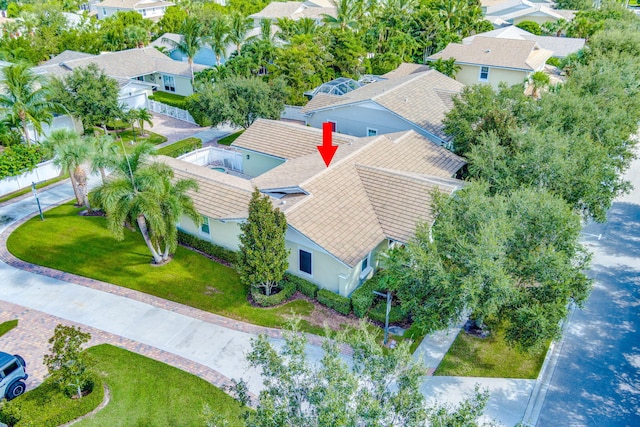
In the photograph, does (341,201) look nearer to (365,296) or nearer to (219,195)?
(365,296)

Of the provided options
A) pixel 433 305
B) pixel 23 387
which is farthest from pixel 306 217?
pixel 23 387

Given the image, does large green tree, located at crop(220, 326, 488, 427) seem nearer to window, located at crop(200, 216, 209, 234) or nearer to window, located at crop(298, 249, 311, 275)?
window, located at crop(298, 249, 311, 275)

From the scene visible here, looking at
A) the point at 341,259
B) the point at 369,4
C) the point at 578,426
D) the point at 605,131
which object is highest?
the point at 369,4

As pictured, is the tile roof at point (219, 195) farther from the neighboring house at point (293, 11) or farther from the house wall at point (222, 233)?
the neighboring house at point (293, 11)

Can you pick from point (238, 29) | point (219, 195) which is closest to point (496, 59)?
point (238, 29)

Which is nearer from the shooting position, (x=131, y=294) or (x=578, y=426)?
(x=578, y=426)

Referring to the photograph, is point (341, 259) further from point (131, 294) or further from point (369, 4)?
point (369, 4)
